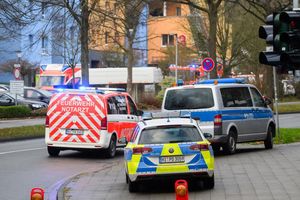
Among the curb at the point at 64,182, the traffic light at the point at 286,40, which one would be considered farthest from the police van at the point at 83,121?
the traffic light at the point at 286,40

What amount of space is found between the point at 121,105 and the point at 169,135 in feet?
26.3

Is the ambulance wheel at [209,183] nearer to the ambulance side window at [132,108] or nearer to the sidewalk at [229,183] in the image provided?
the sidewalk at [229,183]

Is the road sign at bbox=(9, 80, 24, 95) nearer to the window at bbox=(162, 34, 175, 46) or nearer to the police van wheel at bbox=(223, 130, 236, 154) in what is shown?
the police van wheel at bbox=(223, 130, 236, 154)

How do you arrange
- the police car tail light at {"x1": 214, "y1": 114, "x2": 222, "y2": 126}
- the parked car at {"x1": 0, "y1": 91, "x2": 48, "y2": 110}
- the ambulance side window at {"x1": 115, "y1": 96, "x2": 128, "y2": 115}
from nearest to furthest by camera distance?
the police car tail light at {"x1": 214, "y1": 114, "x2": 222, "y2": 126}
the ambulance side window at {"x1": 115, "y1": 96, "x2": 128, "y2": 115}
the parked car at {"x1": 0, "y1": 91, "x2": 48, "y2": 110}

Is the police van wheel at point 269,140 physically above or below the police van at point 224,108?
below

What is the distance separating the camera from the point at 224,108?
18.0 meters

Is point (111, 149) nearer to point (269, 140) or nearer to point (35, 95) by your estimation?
point (269, 140)

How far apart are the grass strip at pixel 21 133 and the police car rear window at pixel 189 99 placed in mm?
9463

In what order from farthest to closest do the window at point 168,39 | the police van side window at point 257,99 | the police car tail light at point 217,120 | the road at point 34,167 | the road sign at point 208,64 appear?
the window at point 168,39 < the road sign at point 208,64 < the police van side window at point 257,99 < the police car tail light at point 217,120 < the road at point 34,167

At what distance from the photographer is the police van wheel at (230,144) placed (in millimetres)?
18237

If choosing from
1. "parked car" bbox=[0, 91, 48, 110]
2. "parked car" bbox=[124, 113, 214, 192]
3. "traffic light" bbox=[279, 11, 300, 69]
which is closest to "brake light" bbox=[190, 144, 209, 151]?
"parked car" bbox=[124, 113, 214, 192]

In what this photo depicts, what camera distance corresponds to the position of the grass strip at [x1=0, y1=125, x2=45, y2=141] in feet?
86.4

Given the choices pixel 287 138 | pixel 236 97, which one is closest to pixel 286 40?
pixel 236 97

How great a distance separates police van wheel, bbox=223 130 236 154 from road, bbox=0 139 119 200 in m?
3.13
